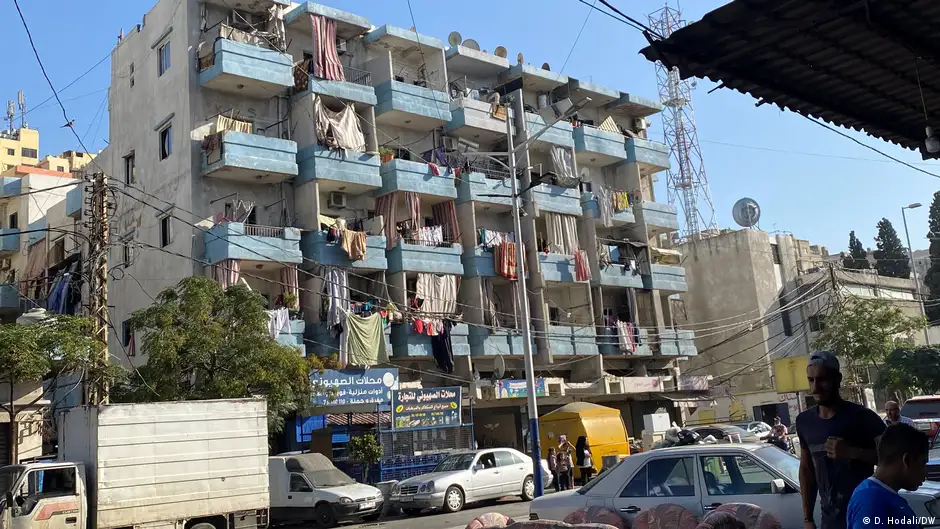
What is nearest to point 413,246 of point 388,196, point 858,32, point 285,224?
point 388,196

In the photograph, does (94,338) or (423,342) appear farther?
(423,342)

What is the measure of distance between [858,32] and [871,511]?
5.21m

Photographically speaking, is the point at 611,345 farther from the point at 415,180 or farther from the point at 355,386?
the point at 355,386

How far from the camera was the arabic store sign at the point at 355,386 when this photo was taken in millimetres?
27062

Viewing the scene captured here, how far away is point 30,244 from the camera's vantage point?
133 feet

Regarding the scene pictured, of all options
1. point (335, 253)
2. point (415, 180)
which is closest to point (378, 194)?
point (415, 180)

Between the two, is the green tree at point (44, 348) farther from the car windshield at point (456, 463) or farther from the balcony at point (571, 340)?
the balcony at point (571, 340)

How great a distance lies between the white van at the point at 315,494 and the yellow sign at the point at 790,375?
55.6ft

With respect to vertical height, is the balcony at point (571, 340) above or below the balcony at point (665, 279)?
below

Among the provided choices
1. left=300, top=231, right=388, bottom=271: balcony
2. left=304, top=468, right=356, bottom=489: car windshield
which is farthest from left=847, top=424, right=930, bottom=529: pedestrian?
left=300, top=231, right=388, bottom=271: balcony

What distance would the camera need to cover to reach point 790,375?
3177 centimetres

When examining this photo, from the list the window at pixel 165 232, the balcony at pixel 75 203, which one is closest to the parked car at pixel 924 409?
the window at pixel 165 232

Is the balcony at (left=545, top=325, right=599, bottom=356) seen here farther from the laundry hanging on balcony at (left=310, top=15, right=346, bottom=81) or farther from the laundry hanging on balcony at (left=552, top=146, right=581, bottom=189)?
the laundry hanging on balcony at (left=310, top=15, right=346, bottom=81)

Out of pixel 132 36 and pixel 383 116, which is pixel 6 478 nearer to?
pixel 383 116
